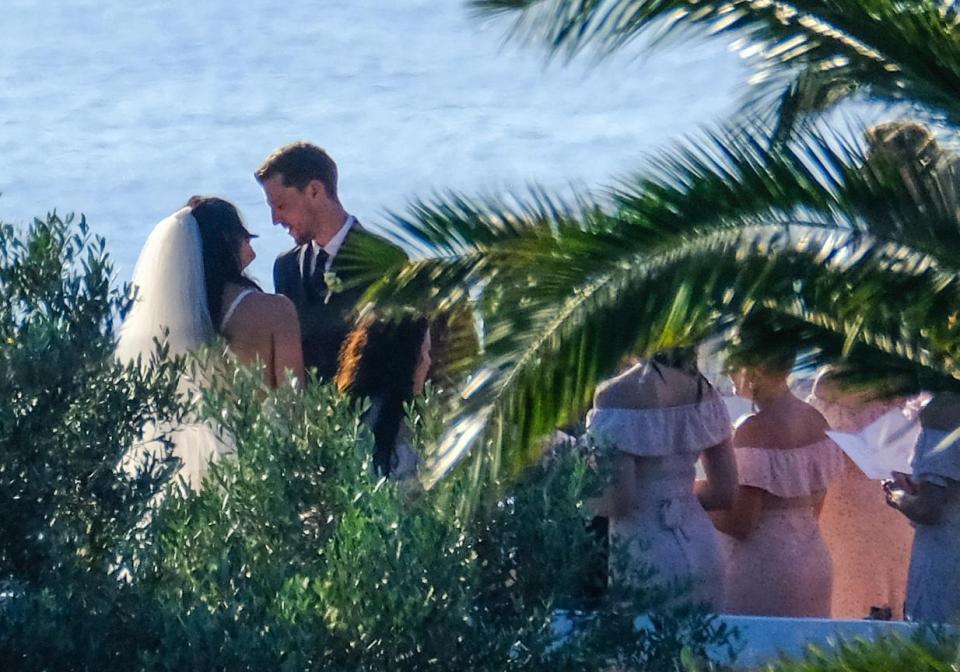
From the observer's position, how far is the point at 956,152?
13.3 ft

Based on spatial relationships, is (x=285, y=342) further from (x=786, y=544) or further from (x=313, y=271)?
(x=786, y=544)

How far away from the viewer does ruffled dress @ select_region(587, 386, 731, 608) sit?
566 centimetres

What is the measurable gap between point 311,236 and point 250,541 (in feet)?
6.11

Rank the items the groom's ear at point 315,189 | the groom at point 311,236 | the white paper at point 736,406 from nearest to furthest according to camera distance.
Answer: the groom at point 311,236 → the groom's ear at point 315,189 → the white paper at point 736,406

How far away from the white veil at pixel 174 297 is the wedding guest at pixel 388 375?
499 mm

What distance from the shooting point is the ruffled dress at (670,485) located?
5.66m

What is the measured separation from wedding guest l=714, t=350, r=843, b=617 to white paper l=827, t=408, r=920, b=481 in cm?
9

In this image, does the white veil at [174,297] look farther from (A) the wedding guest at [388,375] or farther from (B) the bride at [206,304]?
→ (A) the wedding guest at [388,375]

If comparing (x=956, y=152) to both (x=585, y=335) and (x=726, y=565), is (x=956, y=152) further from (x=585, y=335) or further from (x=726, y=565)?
(x=726, y=565)

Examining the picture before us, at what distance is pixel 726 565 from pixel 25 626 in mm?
2519

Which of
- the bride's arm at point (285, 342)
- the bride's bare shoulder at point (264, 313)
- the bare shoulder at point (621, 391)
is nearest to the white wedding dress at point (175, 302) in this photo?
the bride's bare shoulder at point (264, 313)

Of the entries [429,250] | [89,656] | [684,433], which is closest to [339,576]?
[89,656]

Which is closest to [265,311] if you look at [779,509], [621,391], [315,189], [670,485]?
[315,189]

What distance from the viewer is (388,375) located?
19.0 ft
